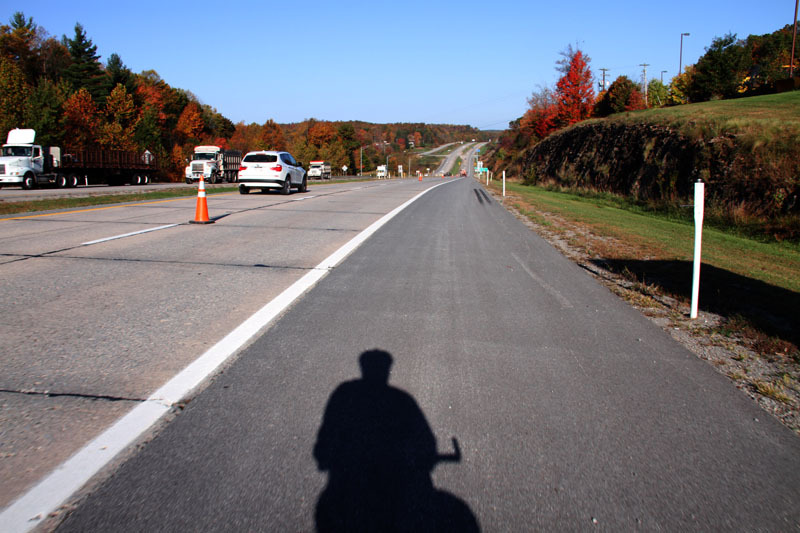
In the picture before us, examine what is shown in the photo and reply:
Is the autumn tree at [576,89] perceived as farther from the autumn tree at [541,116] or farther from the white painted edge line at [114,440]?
the white painted edge line at [114,440]

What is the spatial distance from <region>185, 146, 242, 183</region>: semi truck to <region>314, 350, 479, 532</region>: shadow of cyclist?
4219 cm

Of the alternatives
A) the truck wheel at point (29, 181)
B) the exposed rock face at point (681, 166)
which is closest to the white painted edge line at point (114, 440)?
the exposed rock face at point (681, 166)

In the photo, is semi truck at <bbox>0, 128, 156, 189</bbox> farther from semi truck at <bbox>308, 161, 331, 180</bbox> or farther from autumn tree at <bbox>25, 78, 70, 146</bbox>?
semi truck at <bbox>308, 161, 331, 180</bbox>

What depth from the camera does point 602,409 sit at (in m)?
3.45

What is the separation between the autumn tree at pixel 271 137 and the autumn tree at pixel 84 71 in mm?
42374

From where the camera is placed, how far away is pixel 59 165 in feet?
107

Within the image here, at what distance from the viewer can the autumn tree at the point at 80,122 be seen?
60.6m

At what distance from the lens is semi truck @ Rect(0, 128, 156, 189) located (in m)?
30.1

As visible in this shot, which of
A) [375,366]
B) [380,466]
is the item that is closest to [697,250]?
[375,366]

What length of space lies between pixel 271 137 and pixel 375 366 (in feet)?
427

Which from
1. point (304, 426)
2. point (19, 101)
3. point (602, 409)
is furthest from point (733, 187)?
point (19, 101)

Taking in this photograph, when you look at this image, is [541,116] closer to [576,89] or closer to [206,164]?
[576,89]

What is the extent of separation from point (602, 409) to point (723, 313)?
3.54 meters

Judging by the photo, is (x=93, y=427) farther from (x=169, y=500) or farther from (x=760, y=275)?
(x=760, y=275)
